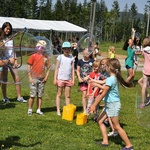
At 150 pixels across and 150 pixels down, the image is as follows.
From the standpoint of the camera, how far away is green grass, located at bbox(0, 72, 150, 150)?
5898 mm

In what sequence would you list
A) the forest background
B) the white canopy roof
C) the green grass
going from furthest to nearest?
the forest background → the white canopy roof → the green grass

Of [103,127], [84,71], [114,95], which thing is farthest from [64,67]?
[114,95]

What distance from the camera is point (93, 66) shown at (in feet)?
25.4

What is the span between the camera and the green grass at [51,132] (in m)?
5.90

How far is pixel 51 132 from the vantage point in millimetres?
6621

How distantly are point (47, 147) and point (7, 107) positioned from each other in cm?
331

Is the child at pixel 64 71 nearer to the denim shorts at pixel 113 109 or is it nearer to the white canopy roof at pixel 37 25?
the denim shorts at pixel 113 109

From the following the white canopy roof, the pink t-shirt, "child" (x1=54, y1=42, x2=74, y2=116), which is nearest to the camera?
"child" (x1=54, y1=42, x2=74, y2=116)

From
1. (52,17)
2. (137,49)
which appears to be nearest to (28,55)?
(137,49)

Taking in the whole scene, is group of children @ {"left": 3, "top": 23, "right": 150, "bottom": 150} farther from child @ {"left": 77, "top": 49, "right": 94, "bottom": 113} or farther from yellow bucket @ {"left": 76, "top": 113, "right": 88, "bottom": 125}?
yellow bucket @ {"left": 76, "top": 113, "right": 88, "bottom": 125}

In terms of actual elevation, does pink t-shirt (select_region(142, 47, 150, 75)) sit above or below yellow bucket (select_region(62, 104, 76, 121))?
above

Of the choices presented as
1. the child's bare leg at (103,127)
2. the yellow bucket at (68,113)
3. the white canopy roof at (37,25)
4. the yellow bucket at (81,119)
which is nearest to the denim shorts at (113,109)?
the child's bare leg at (103,127)

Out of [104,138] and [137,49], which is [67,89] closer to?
[104,138]

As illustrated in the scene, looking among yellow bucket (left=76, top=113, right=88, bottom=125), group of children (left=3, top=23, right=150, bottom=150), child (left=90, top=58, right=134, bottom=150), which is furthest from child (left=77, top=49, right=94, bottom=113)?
child (left=90, top=58, right=134, bottom=150)
